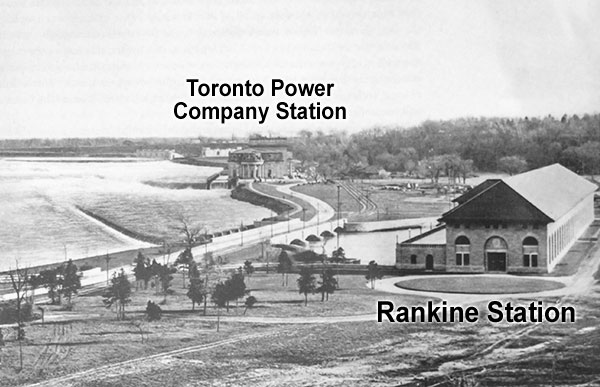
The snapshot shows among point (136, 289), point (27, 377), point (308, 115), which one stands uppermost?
point (308, 115)

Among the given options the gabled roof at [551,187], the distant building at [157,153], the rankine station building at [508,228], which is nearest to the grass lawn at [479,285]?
the rankine station building at [508,228]

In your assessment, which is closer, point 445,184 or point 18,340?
point 18,340

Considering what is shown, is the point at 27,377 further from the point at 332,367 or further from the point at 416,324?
the point at 416,324

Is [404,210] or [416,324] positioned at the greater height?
[404,210]

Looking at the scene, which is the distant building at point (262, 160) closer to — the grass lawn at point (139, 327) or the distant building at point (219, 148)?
the distant building at point (219, 148)

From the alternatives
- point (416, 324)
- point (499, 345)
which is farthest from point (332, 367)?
point (499, 345)

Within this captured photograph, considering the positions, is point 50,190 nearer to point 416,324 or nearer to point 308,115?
point 308,115
